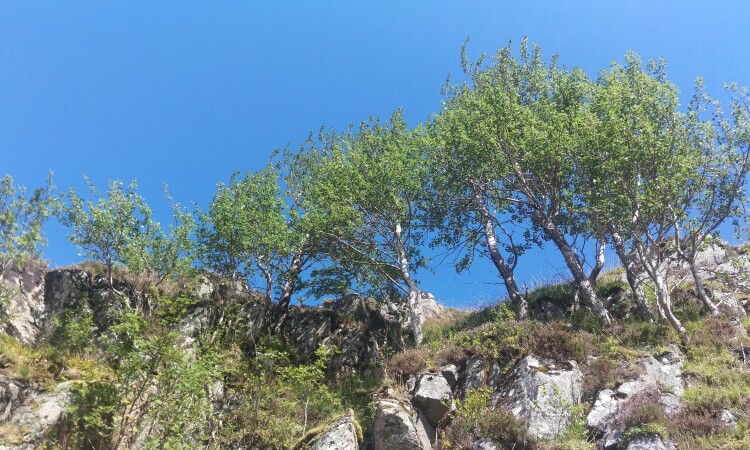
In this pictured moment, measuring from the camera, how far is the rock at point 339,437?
13.0 m

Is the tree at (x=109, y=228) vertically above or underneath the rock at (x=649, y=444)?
above

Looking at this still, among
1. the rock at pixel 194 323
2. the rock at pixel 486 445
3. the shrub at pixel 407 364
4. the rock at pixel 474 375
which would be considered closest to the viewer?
the rock at pixel 486 445

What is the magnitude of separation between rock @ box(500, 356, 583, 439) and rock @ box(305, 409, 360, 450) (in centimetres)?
419

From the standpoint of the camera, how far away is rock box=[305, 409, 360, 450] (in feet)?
42.6

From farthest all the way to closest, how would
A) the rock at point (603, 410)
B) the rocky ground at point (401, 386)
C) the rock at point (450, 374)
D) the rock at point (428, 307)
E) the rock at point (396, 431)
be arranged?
the rock at point (428, 307), the rock at point (450, 374), the rock at point (396, 431), the rock at point (603, 410), the rocky ground at point (401, 386)

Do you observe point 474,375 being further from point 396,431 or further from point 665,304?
point 665,304

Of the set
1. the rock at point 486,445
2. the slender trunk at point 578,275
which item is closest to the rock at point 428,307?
the slender trunk at point 578,275

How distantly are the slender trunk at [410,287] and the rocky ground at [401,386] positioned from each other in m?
1.52

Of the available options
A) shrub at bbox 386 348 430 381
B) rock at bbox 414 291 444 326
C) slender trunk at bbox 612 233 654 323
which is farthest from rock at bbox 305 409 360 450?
rock at bbox 414 291 444 326

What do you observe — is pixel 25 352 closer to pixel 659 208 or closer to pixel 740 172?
pixel 659 208

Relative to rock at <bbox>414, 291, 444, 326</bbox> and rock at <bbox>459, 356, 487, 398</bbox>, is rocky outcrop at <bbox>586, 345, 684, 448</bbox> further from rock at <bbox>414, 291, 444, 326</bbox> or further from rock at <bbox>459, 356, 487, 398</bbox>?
rock at <bbox>414, 291, 444, 326</bbox>

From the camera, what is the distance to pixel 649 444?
10906 millimetres

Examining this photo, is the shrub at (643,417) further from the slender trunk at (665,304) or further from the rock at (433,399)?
the rock at (433,399)

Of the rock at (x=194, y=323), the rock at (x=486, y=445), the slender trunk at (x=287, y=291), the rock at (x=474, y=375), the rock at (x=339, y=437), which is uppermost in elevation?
the slender trunk at (x=287, y=291)
